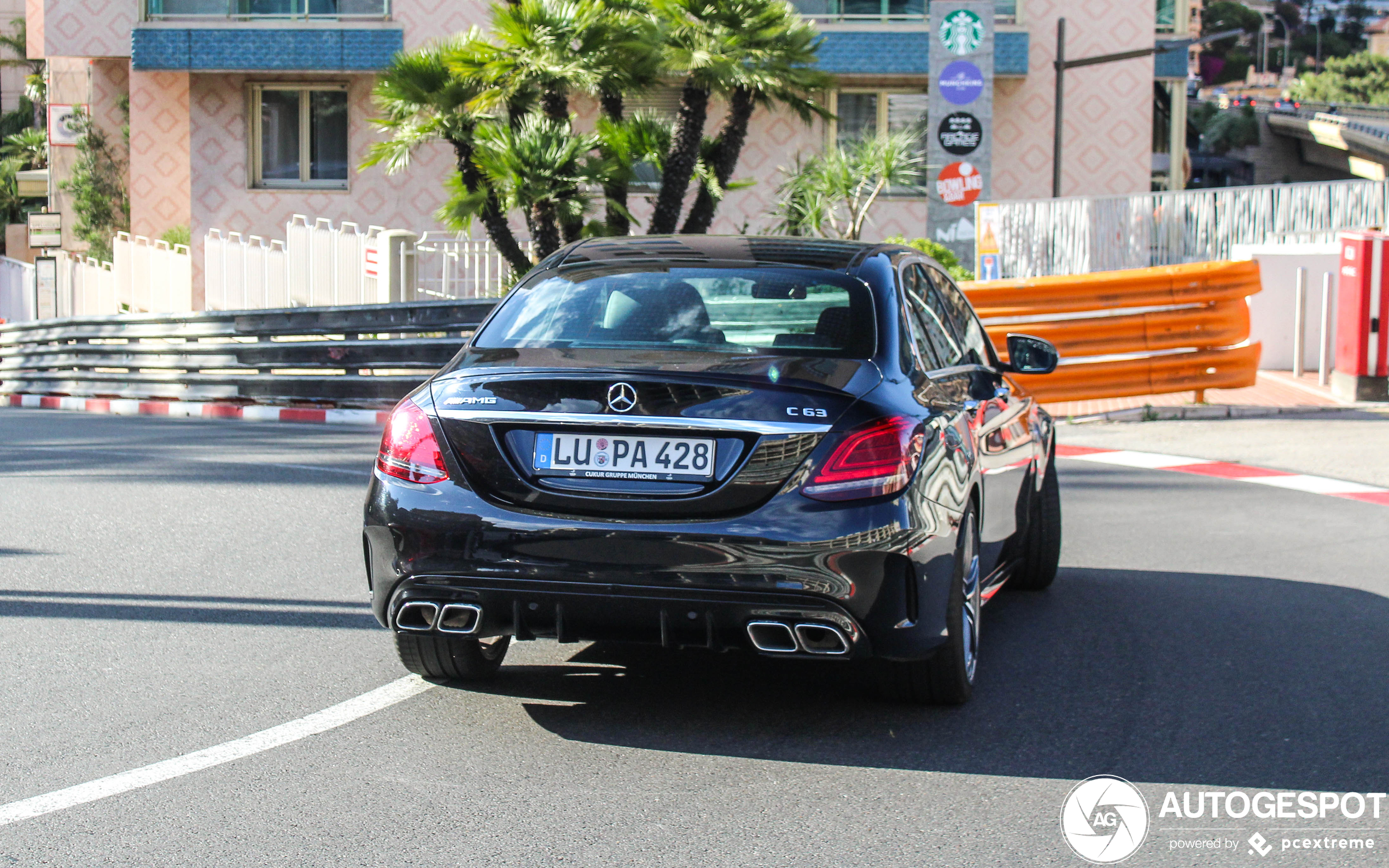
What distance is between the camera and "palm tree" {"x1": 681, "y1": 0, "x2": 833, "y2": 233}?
16516mm

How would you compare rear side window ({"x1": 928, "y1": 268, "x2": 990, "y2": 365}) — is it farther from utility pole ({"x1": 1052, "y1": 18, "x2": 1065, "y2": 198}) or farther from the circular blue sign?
utility pole ({"x1": 1052, "y1": 18, "x2": 1065, "y2": 198})

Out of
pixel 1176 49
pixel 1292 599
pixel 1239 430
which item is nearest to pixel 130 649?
pixel 1292 599

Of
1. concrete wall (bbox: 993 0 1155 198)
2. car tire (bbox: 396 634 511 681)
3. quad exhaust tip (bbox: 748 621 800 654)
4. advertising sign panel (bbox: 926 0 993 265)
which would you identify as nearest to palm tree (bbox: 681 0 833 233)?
advertising sign panel (bbox: 926 0 993 265)

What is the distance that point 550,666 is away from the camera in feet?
18.4

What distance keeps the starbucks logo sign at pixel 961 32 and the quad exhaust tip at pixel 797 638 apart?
1387 cm

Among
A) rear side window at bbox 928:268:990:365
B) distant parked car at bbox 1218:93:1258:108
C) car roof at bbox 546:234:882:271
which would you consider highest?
distant parked car at bbox 1218:93:1258:108

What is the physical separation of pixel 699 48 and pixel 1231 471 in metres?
7.49

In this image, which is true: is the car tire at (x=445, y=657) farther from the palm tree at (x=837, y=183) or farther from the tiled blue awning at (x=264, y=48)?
the tiled blue awning at (x=264, y=48)

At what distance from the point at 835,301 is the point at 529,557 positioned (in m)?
1.35

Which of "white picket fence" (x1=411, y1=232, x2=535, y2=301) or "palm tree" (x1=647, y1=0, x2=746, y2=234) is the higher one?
"palm tree" (x1=647, y1=0, x2=746, y2=234)

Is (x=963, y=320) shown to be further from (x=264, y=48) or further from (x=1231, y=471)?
(x=264, y=48)

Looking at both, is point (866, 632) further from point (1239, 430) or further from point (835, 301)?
point (1239, 430)

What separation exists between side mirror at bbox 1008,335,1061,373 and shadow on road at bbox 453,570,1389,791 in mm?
991

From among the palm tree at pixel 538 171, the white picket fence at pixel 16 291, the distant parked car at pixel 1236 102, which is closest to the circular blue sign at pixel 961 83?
the palm tree at pixel 538 171
